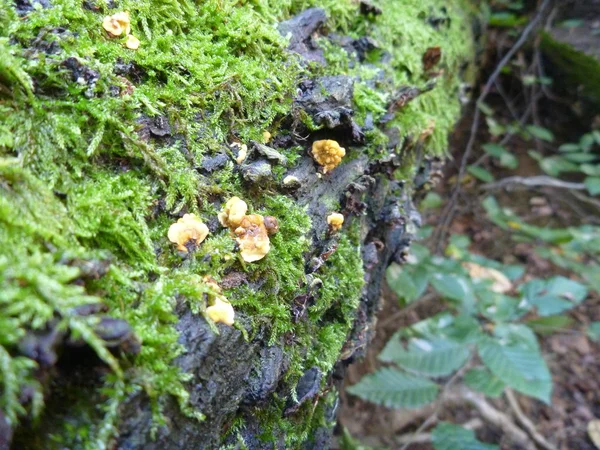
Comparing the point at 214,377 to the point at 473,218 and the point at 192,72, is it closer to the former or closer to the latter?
the point at 192,72

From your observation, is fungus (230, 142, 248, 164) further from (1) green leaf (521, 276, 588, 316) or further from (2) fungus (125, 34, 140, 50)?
(1) green leaf (521, 276, 588, 316)

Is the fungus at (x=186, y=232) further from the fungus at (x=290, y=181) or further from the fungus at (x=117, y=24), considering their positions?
the fungus at (x=117, y=24)

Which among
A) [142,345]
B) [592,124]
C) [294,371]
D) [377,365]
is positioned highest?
[142,345]

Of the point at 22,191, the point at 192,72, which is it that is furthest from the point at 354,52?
the point at 22,191

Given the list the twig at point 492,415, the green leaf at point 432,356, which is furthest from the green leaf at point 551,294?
the twig at point 492,415

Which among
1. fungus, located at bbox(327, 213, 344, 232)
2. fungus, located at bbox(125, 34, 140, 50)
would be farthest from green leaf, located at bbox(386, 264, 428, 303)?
fungus, located at bbox(125, 34, 140, 50)

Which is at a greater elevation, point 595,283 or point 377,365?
point 595,283
